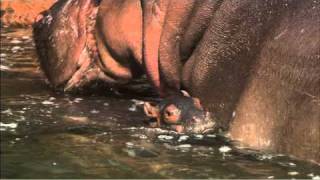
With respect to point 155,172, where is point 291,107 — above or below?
above

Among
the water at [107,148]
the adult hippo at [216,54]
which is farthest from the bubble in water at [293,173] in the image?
the adult hippo at [216,54]

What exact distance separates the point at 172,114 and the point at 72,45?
1.17 meters

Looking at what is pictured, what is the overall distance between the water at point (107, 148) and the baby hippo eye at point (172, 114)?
0.24 feet

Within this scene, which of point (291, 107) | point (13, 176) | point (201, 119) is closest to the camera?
point (13, 176)

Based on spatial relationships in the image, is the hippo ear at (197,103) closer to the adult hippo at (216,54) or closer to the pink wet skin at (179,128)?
the adult hippo at (216,54)

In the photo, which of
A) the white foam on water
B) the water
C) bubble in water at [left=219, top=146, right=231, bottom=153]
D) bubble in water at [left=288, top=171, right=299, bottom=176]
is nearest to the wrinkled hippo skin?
the water

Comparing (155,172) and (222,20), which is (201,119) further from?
(155,172)

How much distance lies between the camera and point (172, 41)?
12.5 ft

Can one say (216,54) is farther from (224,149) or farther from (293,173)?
(293,173)

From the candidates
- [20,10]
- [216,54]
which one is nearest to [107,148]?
[216,54]

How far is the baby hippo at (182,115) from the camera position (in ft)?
11.0

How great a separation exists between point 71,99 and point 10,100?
38cm

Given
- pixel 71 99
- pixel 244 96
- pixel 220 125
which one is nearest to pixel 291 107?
pixel 244 96

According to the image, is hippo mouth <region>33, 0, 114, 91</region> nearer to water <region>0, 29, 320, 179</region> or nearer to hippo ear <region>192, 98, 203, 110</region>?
water <region>0, 29, 320, 179</region>
